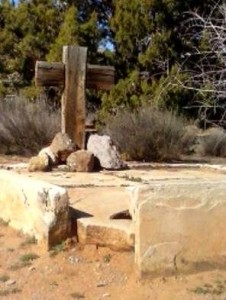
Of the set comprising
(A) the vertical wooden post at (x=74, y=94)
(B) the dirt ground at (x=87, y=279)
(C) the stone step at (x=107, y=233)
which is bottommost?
(B) the dirt ground at (x=87, y=279)

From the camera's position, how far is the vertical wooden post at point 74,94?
10.5 metres

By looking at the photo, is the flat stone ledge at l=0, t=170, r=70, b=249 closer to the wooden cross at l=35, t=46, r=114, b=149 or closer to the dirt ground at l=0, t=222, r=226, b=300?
the dirt ground at l=0, t=222, r=226, b=300

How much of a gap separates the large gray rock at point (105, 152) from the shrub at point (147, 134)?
2777mm

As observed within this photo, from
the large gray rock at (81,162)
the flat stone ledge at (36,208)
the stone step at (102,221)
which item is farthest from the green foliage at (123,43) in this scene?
the flat stone ledge at (36,208)

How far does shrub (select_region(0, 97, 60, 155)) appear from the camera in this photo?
13.9 m

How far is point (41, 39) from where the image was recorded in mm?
18297

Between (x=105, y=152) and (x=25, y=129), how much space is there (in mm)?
4246

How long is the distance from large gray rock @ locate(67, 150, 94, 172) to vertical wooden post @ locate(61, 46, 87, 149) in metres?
0.77

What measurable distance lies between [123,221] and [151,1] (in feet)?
38.3

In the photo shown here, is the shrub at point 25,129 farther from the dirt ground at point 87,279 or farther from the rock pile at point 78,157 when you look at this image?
the dirt ground at point 87,279

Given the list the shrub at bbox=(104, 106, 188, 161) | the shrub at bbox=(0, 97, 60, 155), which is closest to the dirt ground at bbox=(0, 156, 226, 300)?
the shrub at bbox=(104, 106, 188, 161)

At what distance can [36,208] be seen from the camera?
19.3ft

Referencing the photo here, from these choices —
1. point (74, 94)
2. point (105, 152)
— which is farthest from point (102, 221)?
point (74, 94)

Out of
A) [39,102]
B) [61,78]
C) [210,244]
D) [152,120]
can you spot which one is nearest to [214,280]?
[210,244]
